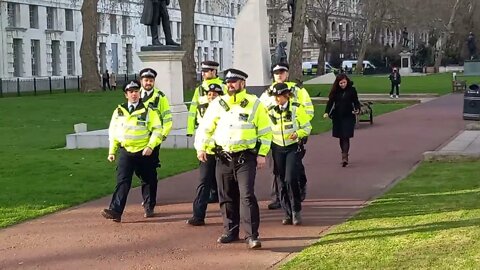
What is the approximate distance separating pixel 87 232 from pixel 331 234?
2.94 m

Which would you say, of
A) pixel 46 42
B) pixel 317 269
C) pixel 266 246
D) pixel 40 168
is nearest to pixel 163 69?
pixel 40 168

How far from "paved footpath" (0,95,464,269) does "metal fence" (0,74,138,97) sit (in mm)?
43935

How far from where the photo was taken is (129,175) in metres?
9.95

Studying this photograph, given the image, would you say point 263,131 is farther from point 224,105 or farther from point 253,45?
point 253,45

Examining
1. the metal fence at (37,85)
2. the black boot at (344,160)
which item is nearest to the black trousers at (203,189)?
the black boot at (344,160)

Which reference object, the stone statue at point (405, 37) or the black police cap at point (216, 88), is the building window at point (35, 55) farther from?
the black police cap at point (216, 88)

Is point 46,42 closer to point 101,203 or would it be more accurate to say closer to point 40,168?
point 40,168

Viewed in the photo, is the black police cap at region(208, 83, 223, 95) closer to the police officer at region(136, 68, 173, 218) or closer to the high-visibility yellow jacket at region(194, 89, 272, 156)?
the high-visibility yellow jacket at region(194, 89, 272, 156)

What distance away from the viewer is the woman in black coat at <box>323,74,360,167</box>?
563 inches

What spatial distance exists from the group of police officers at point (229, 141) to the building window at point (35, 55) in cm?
5692

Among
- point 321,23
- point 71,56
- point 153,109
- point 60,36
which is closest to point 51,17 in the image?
point 60,36

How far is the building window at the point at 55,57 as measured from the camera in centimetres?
6794

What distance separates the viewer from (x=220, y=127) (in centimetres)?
823

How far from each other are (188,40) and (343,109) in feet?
110
